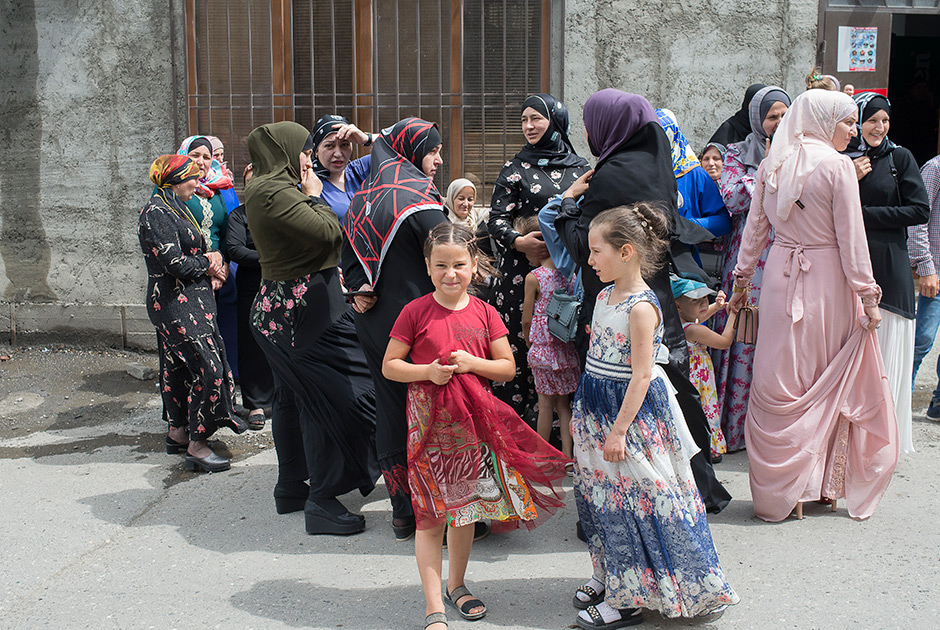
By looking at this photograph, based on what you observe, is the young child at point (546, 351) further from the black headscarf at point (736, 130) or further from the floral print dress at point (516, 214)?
the black headscarf at point (736, 130)

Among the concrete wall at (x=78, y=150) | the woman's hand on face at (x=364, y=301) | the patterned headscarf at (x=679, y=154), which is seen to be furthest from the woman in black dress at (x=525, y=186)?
the concrete wall at (x=78, y=150)

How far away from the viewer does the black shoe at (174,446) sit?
5238 millimetres

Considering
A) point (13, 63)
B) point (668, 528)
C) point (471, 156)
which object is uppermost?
point (13, 63)

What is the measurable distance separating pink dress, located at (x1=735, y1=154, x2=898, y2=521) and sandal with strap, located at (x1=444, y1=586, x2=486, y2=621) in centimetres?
155

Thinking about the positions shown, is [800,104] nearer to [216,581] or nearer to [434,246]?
[434,246]

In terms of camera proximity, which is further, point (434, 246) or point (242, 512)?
point (242, 512)

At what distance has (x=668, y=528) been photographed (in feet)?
9.87

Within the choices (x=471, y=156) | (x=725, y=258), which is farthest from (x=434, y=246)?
(x=471, y=156)

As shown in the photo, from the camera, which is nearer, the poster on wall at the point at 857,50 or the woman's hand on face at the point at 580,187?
the woman's hand on face at the point at 580,187

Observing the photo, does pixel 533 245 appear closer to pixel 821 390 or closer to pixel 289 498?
pixel 821 390

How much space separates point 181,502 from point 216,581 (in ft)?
3.31

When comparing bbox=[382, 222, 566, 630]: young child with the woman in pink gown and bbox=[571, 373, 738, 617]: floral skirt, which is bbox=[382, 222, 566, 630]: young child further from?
the woman in pink gown

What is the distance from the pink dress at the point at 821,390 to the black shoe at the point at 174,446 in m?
3.22

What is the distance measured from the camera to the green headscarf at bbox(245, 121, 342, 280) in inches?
159
